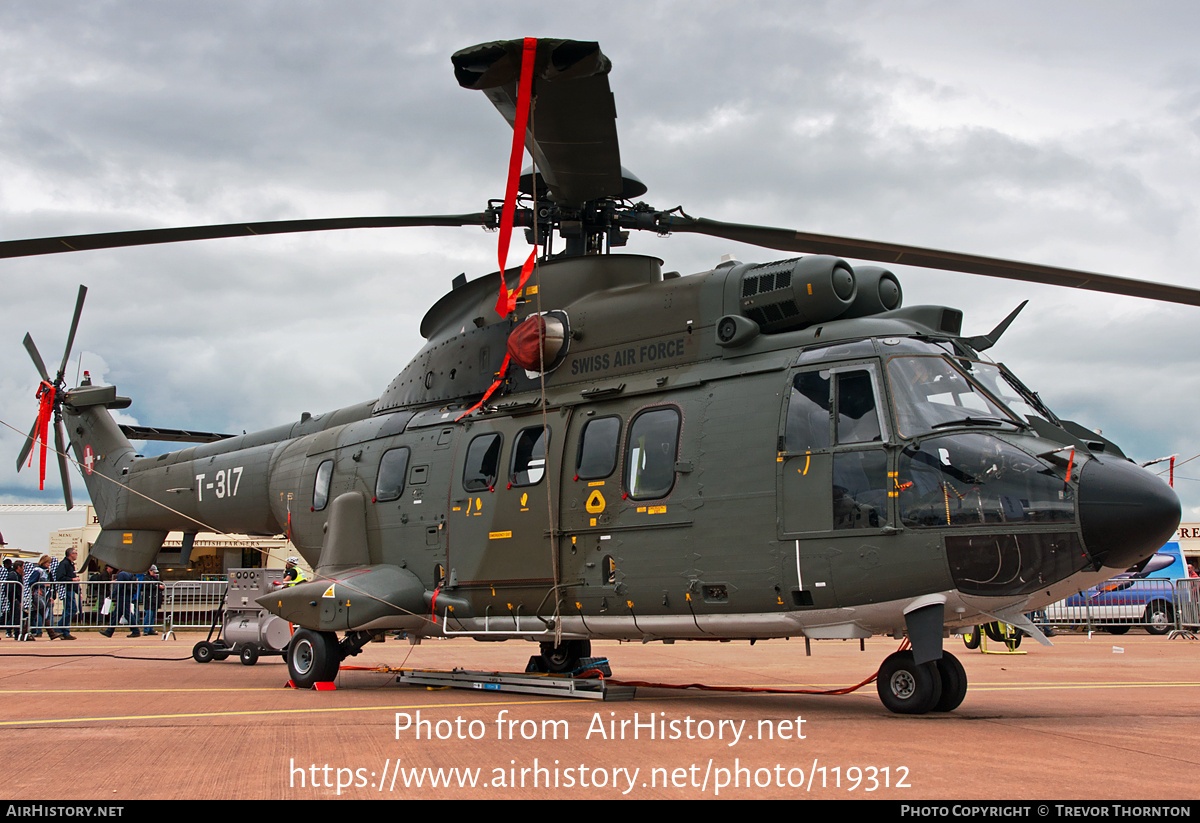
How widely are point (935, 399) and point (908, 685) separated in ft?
7.10

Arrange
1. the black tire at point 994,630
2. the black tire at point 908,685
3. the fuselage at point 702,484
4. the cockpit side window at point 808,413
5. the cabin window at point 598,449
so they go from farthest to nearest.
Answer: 1. the black tire at point 994,630
2. the cabin window at point 598,449
3. the cockpit side window at point 808,413
4. the black tire at point 908,685
5. the fuselage at point 702,484

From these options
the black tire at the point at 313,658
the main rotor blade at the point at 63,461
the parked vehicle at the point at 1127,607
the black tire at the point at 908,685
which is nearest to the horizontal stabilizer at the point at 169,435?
the main rotor blade at the point at 63,461

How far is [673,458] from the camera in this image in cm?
857

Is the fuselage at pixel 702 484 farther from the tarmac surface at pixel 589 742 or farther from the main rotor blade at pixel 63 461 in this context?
the main rotor blade at pixel 63 461

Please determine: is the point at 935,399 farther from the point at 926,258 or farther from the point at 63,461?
the point at 63,461

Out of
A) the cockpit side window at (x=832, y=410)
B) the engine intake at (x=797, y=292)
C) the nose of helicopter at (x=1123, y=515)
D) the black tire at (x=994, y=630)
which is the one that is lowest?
the black tire at (x=994, y=630)

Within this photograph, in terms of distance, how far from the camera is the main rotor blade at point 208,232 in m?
9.12

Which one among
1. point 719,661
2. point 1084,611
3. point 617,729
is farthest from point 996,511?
point 1084,611

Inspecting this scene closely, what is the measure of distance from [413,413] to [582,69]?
5.45 metres

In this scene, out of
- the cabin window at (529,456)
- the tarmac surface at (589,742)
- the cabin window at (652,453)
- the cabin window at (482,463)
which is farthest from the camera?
the cabin window at (482,463)

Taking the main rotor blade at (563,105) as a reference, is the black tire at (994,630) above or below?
below

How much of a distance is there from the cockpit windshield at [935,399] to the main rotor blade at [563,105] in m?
3.00

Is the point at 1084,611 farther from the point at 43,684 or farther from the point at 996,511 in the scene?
the point at 43,684

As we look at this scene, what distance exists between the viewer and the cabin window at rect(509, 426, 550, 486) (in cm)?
951
